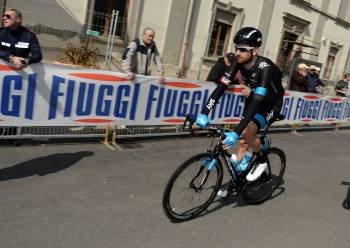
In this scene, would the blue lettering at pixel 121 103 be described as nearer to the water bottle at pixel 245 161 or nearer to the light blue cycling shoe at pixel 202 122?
the water bottle at pixel 245 161

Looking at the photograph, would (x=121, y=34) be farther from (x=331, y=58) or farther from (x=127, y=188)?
(x=331, y=58)

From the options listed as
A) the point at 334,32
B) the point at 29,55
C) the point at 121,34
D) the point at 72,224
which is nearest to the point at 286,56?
the point at 334,32

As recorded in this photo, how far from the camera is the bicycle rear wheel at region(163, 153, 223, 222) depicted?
4.27 metres

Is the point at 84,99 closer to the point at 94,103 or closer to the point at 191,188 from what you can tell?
the point at 94,103

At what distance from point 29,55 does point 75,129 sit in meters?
1.55

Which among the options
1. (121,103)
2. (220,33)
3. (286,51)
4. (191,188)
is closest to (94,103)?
(121,103)

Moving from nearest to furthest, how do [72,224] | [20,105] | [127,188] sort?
[72,224], [127,188], [20,105]

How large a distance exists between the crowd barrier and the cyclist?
2.64 m

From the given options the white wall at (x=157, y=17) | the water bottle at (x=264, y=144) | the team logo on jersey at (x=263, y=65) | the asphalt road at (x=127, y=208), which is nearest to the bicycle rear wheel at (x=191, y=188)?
the asphalt road at (x=127, y=208)

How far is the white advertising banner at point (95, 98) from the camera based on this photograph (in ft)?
19.5

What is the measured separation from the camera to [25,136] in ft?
20.7

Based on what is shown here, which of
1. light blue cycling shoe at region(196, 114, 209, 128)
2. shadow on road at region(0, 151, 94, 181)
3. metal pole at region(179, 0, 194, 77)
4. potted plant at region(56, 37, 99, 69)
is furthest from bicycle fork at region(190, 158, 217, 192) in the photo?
metal pole at region(179, 0, 194, 77)

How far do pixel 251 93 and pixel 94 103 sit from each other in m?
2.93

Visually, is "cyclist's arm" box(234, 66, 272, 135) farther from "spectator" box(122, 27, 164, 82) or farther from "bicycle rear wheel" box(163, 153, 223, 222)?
"spectator" box(122, 27, 164, 82)
